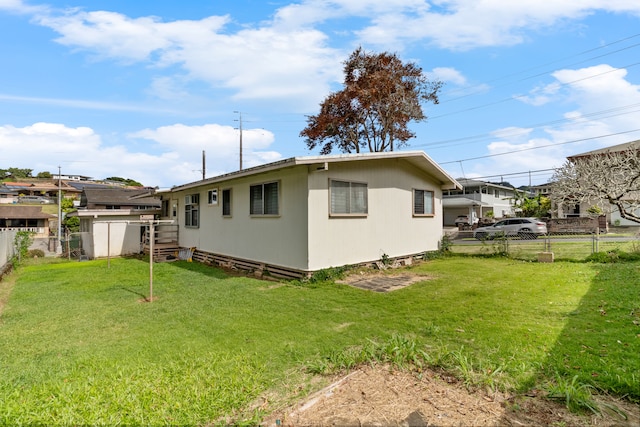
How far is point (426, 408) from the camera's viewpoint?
8.18 feet

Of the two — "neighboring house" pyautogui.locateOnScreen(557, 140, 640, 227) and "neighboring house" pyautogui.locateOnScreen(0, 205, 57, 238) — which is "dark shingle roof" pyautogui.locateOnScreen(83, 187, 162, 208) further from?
"neighboring house" pyautogui.locateOnScreen(557, 140, 640, 227)

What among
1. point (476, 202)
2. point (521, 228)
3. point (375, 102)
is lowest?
point (521, 228)

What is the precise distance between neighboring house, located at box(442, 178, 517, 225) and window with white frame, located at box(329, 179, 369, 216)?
26854 mm

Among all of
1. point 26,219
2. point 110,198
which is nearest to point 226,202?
point 110,198

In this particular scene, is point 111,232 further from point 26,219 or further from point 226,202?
point 26,219

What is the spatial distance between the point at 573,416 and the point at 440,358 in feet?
3.71

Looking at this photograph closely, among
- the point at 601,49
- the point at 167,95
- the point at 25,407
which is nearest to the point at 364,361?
the point at 25,407

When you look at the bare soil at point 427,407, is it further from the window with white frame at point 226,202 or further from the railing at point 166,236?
the railing at point 166,236

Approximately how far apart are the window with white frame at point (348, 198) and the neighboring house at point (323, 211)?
3 centimetres

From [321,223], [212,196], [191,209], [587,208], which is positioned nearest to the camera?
[321,223]

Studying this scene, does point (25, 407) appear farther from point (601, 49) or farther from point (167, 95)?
point (601, 49)

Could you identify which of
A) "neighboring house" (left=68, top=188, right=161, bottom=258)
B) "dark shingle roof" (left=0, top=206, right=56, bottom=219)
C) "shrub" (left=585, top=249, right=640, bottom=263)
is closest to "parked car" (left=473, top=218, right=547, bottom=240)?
"shrub" (left=585, top=249, right=640, bottom=263)

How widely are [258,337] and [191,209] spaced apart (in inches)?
427

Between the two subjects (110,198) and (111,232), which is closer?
(111,232)
